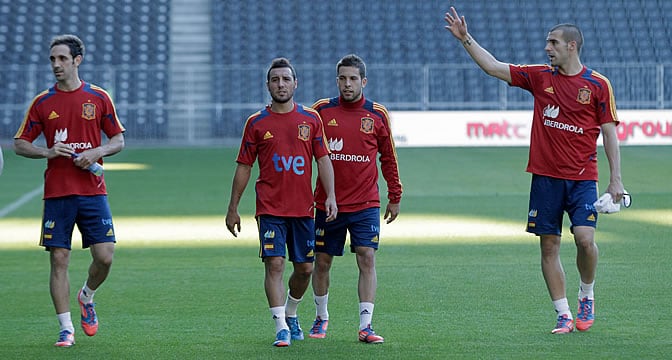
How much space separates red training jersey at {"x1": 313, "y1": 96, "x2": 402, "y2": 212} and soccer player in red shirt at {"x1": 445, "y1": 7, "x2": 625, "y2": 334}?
814 millimetres

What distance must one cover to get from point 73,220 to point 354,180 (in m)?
1.80

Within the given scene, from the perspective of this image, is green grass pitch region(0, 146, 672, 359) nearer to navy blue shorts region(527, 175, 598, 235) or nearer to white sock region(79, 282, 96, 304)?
white sock region(79, 282, 96, 304)

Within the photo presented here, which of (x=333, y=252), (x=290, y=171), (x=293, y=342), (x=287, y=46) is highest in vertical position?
(x=287, y=46)

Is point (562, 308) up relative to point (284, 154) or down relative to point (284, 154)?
down

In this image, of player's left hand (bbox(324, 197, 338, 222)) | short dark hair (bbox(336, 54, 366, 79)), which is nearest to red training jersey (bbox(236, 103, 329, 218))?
player's left hand (bbox(324, 197, 338, 222))

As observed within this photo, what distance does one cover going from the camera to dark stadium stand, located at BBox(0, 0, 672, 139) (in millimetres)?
30562

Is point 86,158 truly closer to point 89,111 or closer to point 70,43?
point 89,111

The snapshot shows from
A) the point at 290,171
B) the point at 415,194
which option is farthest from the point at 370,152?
the point at 415,194

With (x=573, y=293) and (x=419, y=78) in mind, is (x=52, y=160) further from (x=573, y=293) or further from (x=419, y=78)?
(x=419, y=78)

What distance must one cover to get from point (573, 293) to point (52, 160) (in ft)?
13.4

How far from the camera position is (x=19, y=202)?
1686 centimetres

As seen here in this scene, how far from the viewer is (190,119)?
30125mm

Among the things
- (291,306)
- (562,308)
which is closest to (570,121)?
(562,308)

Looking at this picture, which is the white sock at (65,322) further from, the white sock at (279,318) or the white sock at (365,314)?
the white sock at (365,314)
